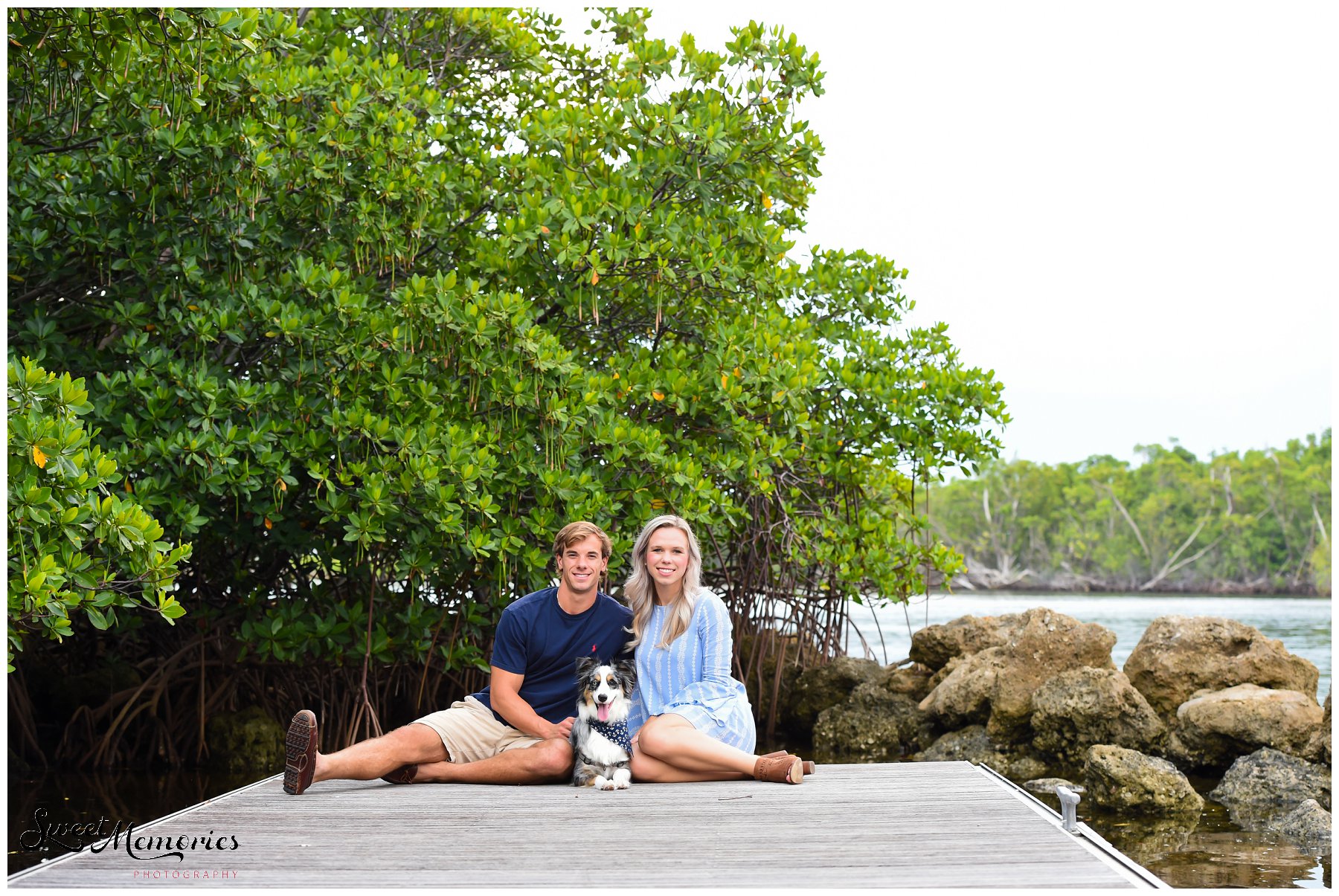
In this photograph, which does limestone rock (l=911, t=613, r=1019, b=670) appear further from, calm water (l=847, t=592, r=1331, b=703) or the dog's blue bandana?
calm water (l=847, t=592, r=1331, b=703)

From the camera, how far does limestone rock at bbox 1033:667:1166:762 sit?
7148 millimetres

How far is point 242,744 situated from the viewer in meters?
7.16

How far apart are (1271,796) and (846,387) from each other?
3.41 m

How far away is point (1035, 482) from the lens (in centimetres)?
4172

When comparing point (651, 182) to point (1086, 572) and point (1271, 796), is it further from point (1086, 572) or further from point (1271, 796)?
point (1086, 572)

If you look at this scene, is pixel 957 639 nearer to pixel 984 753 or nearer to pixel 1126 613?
pixel 984 753

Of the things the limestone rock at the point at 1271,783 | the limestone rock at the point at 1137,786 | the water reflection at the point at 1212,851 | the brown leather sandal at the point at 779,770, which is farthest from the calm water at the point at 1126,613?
the brown leather sandal at the point at 779,770

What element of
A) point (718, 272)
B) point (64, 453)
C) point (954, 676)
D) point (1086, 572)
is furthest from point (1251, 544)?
A: point (64, 453)

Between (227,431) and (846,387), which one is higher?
(846,387)

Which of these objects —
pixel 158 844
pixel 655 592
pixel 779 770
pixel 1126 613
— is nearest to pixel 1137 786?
pixel 779 770

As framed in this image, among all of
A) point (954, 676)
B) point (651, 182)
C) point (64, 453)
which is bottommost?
point (954, 676)

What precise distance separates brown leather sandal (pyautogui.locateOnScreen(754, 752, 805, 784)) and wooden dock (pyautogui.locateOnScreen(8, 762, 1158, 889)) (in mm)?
42

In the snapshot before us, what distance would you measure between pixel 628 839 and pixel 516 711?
0.95 m

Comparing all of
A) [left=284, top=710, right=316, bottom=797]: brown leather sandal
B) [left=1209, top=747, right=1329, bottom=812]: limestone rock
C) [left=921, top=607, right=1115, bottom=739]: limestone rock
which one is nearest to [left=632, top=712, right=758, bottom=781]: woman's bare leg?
[left=284, top=710, right=316, bottom=797]: brown leather sandal
